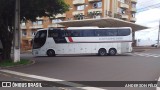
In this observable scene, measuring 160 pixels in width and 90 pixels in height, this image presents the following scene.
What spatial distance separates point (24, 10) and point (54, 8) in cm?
231

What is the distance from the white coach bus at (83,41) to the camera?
31.4m

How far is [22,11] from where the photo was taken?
22344mm

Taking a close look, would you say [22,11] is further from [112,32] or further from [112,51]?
[112,51]

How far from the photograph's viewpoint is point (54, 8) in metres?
23.0

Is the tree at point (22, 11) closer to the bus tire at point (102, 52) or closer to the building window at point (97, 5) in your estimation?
the bus tire at point (102, 52)

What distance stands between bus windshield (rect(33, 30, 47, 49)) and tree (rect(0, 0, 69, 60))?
278 inches

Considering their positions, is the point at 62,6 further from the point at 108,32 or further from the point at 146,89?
A: the point at 146,89

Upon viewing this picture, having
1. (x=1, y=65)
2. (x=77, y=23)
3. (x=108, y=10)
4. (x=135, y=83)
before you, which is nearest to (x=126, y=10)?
(x=108, y=10)

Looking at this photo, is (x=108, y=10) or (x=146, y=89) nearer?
(x=146, y=89)

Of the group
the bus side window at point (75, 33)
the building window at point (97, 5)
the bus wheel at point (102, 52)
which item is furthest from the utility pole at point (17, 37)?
the building window at point (97, 5)

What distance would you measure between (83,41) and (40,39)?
4512mm

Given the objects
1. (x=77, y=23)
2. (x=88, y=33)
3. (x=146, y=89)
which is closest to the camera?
(x=146, y=89)

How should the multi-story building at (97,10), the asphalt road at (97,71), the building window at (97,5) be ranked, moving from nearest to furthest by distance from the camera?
the asphalt road at (97,71)
the multi-story building at (97,10)
the building window at (97,5)

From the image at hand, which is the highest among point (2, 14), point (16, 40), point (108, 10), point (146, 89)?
point (108, 10)
